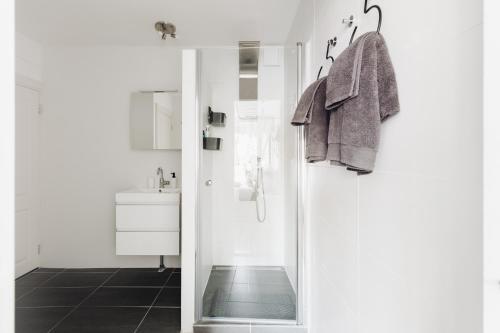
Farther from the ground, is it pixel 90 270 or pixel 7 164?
pixel 7 164

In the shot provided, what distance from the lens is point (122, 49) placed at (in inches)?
119

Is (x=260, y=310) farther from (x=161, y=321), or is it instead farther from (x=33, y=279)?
(x=33, y=279)

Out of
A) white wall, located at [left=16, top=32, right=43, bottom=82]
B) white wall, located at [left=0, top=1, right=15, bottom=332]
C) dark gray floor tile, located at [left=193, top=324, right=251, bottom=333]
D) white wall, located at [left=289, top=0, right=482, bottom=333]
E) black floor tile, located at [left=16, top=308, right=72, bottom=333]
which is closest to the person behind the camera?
white wall, located at [left=0, top=1, right=15, bottom=332]

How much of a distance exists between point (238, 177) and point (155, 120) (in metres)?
1.50

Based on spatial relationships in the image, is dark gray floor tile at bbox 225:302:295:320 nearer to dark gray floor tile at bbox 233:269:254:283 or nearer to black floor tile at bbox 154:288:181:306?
dark gray floor tile at bbox 233:269:254:283

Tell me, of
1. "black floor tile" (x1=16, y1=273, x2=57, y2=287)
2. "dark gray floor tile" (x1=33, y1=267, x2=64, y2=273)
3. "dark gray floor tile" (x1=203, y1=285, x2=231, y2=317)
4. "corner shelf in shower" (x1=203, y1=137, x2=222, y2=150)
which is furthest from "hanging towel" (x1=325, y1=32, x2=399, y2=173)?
"dark gray floor tile" (x1=33, y1=267, x2=64, y2=273)

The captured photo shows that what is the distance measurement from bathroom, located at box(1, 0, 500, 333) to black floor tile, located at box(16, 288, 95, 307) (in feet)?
0.06

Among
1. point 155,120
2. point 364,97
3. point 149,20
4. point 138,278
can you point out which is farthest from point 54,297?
point 364,97

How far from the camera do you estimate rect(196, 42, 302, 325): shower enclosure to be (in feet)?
6.40

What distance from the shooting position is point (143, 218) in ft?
8.36

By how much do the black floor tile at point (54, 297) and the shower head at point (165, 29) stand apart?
2.46m

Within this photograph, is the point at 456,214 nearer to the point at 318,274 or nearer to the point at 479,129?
the point at 479,129

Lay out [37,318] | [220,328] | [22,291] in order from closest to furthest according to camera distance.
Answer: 1. [220,328]
2. [37,318]
3. [22,291]

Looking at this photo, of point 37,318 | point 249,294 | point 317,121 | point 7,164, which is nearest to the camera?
point 7,164
